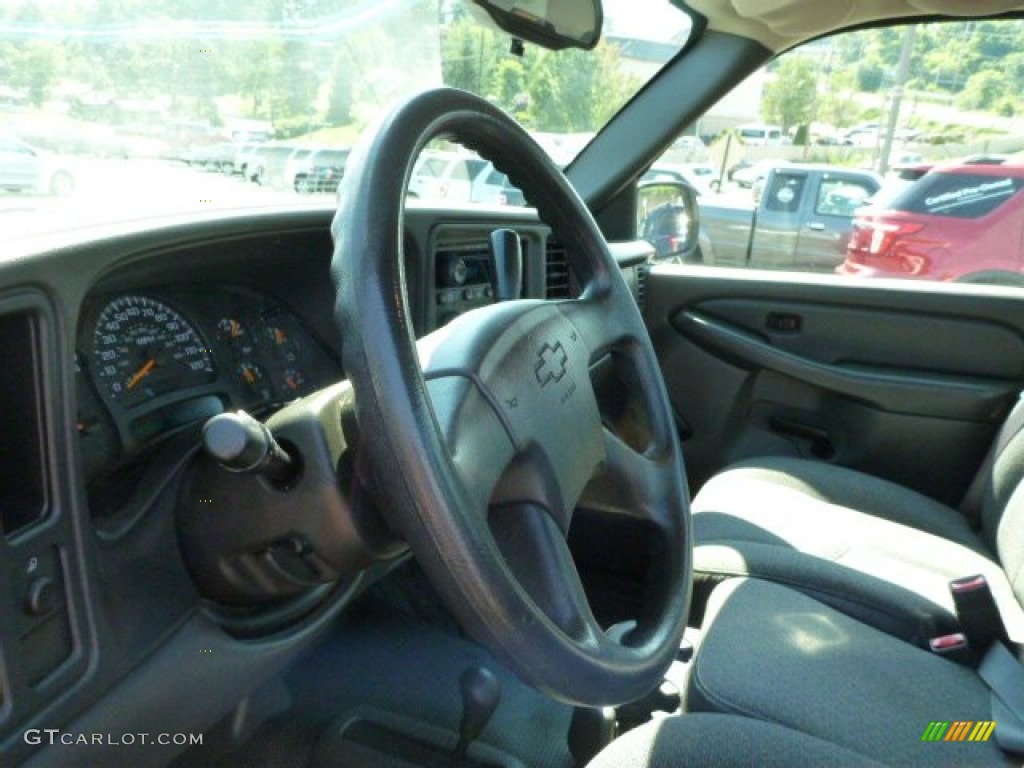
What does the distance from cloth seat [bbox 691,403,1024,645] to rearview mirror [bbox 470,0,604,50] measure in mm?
1069

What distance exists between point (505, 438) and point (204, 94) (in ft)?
2.86

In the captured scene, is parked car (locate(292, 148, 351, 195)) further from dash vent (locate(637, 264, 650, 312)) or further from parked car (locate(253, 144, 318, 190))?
dash vent (locate(637, 264, 650, 312))

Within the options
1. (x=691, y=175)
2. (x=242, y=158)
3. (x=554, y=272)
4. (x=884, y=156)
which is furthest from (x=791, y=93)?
(x=242, y=158)

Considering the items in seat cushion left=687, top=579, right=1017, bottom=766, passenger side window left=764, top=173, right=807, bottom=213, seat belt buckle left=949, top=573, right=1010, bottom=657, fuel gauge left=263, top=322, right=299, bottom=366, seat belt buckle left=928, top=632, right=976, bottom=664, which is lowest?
seat belt buckle left=928, top=632, right=976, bottom=664

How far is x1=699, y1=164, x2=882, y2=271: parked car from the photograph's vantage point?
286 cm

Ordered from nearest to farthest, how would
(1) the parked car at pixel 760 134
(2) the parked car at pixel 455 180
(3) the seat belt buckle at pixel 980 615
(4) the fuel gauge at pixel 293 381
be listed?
(3) the seat belt buckle at pixel 980 615
(4) the fuel gauge at pixel 293 381
(2) the parked car at pixel 455 180
(1) the parked car at pixel 760 134

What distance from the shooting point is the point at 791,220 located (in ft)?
11.2

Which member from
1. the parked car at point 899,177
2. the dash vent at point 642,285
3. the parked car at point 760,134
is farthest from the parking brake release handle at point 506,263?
the parked car at point 899,177

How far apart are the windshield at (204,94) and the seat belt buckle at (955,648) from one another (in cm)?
108

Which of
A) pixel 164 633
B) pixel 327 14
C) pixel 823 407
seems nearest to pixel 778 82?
pixel 823 407

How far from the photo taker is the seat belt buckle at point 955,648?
1.30m

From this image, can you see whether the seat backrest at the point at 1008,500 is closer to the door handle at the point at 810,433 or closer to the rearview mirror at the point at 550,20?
the door handle at the point at 810,433

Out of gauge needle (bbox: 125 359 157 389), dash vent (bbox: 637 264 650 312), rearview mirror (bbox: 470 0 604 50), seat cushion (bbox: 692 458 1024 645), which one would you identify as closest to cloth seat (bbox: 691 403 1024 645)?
seat cushion (bbox: 692 458 1024 645)

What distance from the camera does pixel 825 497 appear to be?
189cm
